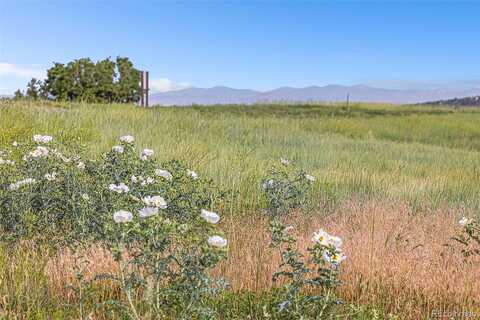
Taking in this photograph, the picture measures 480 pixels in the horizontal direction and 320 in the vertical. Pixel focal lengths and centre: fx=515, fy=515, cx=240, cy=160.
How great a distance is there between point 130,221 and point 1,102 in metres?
11.7

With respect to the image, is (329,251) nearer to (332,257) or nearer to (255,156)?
(332,257)

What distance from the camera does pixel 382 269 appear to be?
3877mm

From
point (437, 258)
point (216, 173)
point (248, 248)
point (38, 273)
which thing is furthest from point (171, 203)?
point (216, 173)

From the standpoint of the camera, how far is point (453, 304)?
3652 mm

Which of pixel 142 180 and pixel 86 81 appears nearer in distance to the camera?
pixel 142 180

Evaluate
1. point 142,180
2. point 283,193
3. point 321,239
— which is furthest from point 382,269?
point 142,180

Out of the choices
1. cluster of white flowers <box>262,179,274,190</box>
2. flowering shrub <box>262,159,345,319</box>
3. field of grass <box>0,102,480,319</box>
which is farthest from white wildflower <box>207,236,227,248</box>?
cluster of white flowers <box>262,179,274,190</box>

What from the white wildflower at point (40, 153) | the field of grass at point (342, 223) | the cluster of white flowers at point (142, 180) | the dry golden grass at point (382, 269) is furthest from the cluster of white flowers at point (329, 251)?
the white wildflower at point (40, 153)

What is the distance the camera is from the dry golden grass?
3643mm

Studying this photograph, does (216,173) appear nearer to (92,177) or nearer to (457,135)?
(92,177)

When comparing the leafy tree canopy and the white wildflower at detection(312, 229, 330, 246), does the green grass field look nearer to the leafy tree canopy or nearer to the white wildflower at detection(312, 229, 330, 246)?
the white wildflower at detection(312, 229, 330, 246)

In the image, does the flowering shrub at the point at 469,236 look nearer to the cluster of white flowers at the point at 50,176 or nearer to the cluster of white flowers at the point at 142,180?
the cluster of white flowers at the point at 142,180

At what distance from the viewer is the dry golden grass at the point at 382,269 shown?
364 centimetres

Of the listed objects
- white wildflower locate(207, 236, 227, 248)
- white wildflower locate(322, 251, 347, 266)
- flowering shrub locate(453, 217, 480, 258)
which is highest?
white wildflower locate(207, 236, 227, 248)
